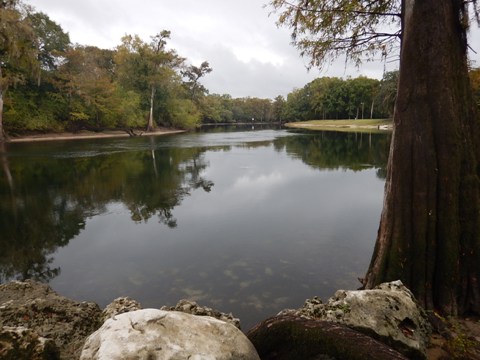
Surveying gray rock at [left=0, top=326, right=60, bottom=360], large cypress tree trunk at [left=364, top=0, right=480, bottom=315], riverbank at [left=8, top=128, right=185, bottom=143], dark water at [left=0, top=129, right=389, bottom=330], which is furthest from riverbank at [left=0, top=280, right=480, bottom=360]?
riverbank at [left=8, top=128, right=185, bottom=143]

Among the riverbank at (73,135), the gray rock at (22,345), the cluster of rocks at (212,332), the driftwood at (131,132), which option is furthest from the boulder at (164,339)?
the driftwood at (131,132)

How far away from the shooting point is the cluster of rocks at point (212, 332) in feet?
7.63

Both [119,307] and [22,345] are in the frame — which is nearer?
[22,345]

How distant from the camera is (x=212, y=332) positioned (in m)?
2.64

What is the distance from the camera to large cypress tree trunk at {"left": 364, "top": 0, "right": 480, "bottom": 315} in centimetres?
446

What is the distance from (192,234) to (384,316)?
20.7 ft

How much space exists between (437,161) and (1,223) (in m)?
11.4

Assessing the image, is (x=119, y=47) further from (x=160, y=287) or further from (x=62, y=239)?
(x=160, y=287)

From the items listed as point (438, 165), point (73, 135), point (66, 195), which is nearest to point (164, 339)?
point (438, 165)

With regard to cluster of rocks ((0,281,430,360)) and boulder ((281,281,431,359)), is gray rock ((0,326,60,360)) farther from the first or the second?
boulder ((281,281,431,359))

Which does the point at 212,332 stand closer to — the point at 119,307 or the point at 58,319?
the point at 119,307

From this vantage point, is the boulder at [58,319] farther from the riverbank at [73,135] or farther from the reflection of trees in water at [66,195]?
the riverbank at [73,135]

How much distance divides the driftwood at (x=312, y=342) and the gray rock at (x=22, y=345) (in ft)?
5.96

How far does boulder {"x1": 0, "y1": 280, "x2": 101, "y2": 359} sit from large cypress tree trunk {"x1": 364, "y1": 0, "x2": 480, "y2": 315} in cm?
427
